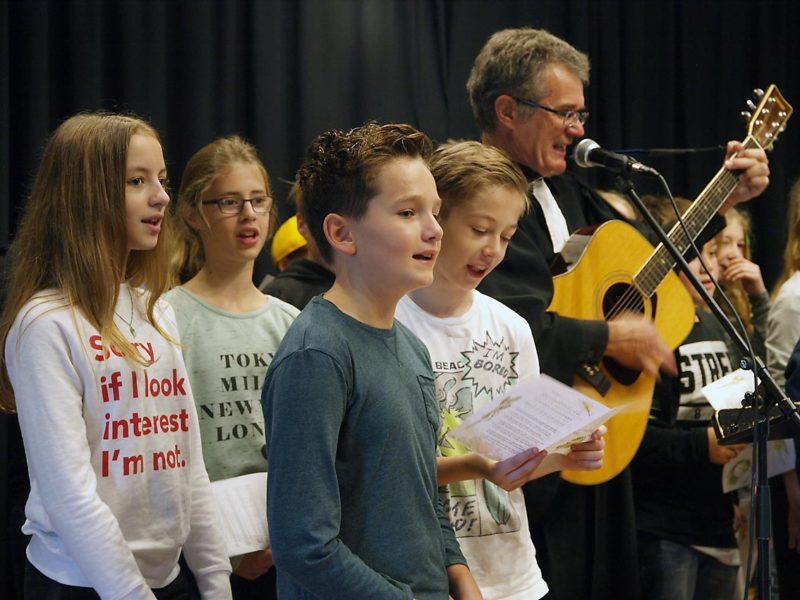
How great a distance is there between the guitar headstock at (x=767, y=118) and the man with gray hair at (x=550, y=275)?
0.23 feet

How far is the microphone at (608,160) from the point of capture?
→ 2160mm

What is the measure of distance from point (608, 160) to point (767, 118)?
113 centimetres

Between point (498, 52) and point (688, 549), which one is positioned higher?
point (498, 52)

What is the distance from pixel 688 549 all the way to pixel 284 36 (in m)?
2.21

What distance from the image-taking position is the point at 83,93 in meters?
3.15

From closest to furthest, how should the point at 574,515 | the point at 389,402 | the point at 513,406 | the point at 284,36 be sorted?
the point at 389,402, the point at 513,406, the point at 574,515, the point at 284,36

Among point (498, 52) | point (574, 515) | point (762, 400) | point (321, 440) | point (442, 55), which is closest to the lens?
point (321, 440)

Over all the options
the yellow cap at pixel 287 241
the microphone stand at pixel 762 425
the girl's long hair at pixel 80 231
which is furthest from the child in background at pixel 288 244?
the microphone stand at pixel 762 425

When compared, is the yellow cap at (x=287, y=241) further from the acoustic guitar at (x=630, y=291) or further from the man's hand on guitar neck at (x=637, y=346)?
the man's hand on guitar neck at (x=637, y=346)

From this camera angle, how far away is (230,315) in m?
2.42

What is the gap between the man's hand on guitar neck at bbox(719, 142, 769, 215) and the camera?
298 cm

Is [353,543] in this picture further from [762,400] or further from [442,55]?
[442,55]

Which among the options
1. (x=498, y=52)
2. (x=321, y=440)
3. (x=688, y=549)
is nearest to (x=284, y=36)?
(x=498, y=52)

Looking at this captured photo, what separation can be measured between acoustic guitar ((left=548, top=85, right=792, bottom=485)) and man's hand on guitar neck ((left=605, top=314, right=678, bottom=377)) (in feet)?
0.24
